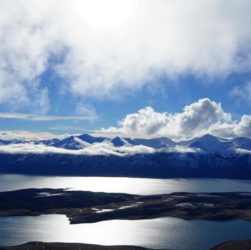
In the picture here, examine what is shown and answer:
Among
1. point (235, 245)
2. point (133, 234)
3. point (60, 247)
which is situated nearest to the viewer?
point (60, 247)

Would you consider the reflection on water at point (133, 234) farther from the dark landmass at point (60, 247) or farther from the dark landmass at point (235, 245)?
the dark landmass at point (60, 247)

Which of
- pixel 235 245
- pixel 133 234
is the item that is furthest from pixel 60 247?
pixel 235 245

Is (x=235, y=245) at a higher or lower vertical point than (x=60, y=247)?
lower

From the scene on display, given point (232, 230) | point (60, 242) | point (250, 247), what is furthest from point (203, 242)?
point (60, 242)

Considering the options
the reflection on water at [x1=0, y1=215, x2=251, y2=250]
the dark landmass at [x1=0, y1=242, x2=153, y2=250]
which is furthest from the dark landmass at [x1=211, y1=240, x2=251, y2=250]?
the dark landmass at [x1=0, y1=242, x2=153, y2=250]

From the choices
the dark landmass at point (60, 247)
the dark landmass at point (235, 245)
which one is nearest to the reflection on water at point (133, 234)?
the dark landmass at point (235, 245)

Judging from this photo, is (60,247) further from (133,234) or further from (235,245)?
(235,245)
